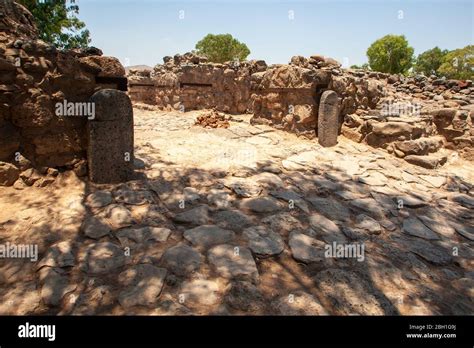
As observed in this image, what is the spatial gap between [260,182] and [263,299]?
7.27 ft

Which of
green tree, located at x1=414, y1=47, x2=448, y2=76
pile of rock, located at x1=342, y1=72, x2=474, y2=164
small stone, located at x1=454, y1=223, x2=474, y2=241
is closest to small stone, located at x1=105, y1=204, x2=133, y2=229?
small stone, located at x1=454, y1=223, x2=474, y2=241

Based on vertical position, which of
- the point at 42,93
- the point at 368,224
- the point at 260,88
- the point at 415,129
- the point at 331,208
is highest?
the point at 260,88

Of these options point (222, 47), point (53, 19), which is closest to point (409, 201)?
point (53, 19)

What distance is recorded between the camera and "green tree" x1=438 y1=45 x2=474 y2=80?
2761 centimetres

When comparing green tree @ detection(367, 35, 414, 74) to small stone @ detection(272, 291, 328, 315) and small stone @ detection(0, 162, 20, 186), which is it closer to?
small stone @ detection(272, 291, 328, 315)

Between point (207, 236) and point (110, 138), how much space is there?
1.87 m

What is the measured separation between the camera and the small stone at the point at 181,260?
2.42 m

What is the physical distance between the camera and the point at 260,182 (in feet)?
13.8

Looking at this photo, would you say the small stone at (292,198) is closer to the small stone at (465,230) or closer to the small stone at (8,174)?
the small stone at (465,230)

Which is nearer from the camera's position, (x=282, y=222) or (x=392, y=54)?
(x=282, y=222)

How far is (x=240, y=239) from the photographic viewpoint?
9.53 feet

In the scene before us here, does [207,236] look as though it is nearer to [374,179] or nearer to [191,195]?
[191,195]

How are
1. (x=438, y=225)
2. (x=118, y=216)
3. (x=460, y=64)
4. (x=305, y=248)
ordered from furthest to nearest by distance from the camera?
1. (x=460, y=64)
2. (x=438, y=225)
3. (x=118, y=216)
4. (x=305, y=248)
